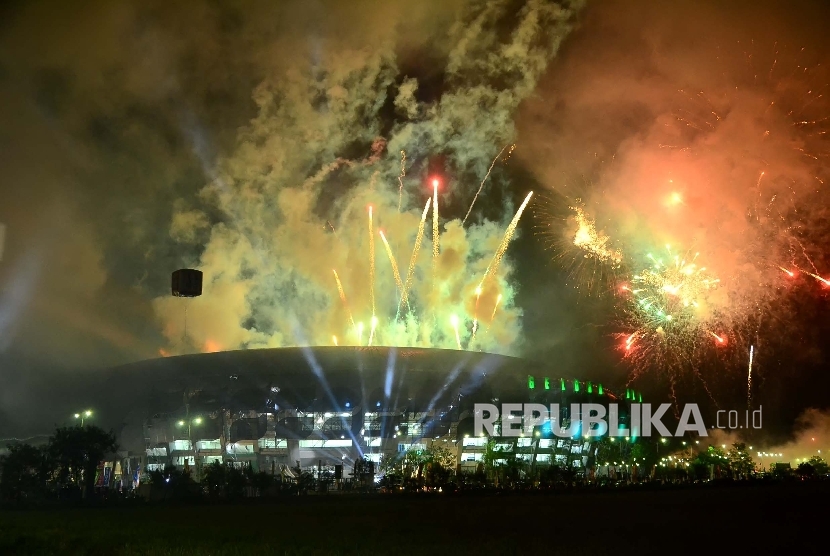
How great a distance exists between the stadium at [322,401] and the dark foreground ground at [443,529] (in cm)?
4099

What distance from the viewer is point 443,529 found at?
79.7ft

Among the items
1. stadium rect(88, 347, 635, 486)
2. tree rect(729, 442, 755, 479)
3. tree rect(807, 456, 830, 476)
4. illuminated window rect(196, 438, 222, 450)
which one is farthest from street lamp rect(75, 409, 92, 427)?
tree rect(807, 456, 830, 476)

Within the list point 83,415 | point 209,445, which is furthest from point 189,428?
point 83,415

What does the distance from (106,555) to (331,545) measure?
5645 millimetres

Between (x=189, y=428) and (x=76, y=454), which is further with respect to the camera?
(x=189, y=428)

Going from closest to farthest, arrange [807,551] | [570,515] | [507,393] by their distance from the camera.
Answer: [807,551]
[570,515]
[507,393]

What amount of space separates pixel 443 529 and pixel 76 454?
138ft

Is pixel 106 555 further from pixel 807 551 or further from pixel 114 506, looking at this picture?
pixel 114 506

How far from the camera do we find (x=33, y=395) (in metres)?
83.0

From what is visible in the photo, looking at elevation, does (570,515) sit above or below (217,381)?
below

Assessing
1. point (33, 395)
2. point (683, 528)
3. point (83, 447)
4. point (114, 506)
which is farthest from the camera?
point (33, 395)

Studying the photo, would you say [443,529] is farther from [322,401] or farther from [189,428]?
[189,428]

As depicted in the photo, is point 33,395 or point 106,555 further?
point 33,395

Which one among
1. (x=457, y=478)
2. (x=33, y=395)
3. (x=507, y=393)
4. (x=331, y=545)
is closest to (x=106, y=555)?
(x=331, y=545)
